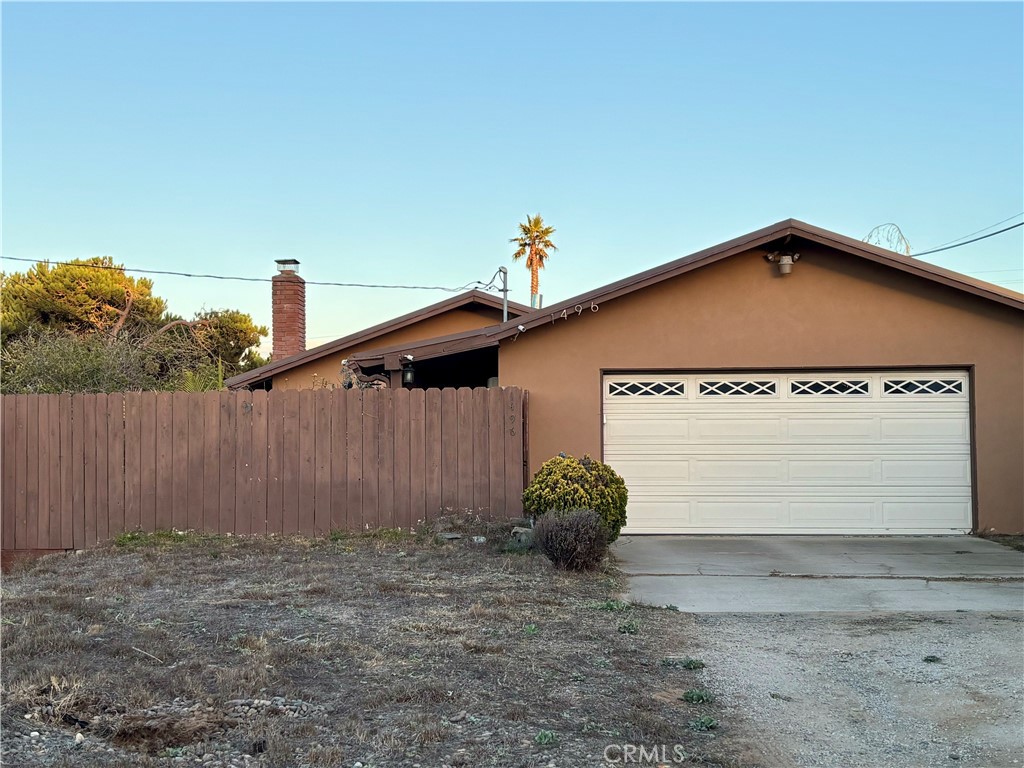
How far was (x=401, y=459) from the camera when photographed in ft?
36.7

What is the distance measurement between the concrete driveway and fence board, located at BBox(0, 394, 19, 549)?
7.98m

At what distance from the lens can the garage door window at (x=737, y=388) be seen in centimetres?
1185

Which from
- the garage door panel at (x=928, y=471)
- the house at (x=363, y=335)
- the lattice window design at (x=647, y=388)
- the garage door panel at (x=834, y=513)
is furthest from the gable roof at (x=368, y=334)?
the garage door panel at (x=928, y=471)

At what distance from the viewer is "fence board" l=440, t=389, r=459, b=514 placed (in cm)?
1113

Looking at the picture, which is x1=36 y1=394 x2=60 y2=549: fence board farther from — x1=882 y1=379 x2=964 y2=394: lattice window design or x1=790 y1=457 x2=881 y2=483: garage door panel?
x1=882 y1=379 x2=964 y2=394: lattice window design

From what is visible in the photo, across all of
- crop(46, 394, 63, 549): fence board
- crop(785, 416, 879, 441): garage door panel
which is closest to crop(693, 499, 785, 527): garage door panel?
crop(785, 416, 879, 441): garage door panel

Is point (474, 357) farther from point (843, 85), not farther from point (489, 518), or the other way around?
point (843, 85)

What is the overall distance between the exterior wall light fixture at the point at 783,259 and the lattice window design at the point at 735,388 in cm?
156

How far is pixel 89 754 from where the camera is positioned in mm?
3818

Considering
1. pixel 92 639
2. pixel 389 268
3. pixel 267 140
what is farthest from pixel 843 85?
pixel 92 639

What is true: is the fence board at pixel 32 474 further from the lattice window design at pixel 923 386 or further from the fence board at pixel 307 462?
the lattice window design at pixel 923 386

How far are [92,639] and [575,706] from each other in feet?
11.0

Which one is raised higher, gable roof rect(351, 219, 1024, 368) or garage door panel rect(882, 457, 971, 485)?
gable roof rect(351, 219, 1024, 368)

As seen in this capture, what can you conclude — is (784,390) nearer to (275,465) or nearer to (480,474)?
(480,474)
